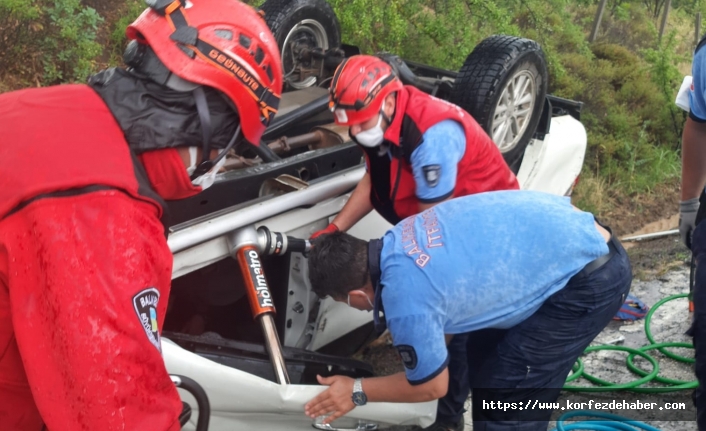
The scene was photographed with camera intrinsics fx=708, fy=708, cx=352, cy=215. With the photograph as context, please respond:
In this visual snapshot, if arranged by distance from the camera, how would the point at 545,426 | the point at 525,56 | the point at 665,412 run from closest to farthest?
the point at 545,426
the point at 665,412
the point at 525,56

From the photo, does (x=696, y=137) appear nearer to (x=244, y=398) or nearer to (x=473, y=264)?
(x=473, y=264)

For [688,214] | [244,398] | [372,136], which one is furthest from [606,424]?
[244,398]

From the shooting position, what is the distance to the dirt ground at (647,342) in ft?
12.2

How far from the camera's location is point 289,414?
2.62 metres

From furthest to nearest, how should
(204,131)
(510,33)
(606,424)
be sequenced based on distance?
(510,33), (606,424), (204,131)

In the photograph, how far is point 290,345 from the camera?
3.09 metres

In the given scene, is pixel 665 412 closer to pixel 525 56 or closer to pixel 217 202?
pixel 525 56

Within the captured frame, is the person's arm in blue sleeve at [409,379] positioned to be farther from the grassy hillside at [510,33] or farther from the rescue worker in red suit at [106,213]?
the grassy hillside at [510,33]

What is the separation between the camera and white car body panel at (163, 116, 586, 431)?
2.38m

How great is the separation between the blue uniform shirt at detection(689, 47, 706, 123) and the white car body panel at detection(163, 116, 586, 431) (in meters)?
1.48

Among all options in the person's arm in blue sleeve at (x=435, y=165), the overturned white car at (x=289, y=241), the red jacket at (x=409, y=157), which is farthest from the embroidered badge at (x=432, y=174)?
the overturned white car at (x=289, y=241)

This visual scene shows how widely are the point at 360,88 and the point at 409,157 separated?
0.38 m

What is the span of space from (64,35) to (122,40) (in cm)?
86

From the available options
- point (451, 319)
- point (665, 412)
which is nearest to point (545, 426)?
point (451, 319)
